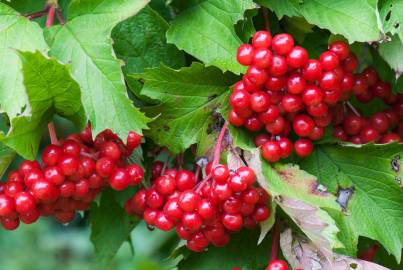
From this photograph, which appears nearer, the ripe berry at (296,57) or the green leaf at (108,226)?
the ripe berry at (296,57)

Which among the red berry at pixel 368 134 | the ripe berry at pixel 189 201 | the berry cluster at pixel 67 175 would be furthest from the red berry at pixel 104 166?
the red berry at pixel 368 134

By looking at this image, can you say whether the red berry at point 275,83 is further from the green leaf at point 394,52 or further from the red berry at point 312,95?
the green leaf at point 394,52

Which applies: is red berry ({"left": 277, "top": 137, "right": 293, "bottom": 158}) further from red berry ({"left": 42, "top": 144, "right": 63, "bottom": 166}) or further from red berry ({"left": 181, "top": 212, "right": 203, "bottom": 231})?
red berry ({"left": 42, "top": 144, "right": 63, "bottom": 166})

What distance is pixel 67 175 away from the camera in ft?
2.86

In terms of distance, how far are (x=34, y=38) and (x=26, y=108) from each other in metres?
0.09

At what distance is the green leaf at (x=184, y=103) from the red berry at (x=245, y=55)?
6 centimetres

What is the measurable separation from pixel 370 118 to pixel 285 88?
19 cm

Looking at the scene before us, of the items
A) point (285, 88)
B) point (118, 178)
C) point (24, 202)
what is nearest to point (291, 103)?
point (285, 88)

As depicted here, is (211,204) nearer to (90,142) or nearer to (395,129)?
(90,142)

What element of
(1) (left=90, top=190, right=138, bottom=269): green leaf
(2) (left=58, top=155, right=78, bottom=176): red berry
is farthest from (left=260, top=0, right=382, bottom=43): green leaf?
(1) (left=90, top=190, right=138, bottom=269): green leaf

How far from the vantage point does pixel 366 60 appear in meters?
1.12

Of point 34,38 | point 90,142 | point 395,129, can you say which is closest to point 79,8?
point 34,38

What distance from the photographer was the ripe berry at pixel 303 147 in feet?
2.96

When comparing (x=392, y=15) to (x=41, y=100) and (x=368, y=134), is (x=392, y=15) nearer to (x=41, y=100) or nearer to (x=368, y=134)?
(x=368, y=134)
